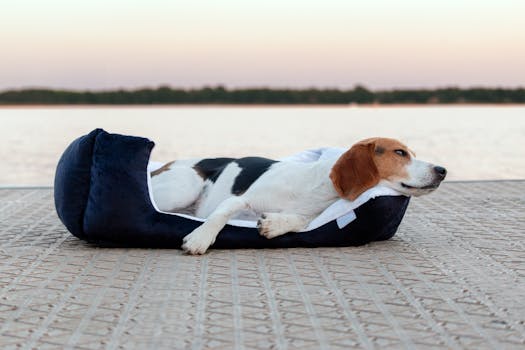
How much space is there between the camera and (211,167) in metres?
4.91

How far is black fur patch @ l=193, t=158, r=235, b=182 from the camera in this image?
4.84 m

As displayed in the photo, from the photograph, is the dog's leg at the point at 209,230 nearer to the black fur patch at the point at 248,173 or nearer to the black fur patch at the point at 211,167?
the black fur patch at the point at 248,173

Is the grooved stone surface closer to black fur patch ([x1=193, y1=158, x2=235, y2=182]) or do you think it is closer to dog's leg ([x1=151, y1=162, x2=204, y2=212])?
dog's leg ([x1=151, y1=162, x2=204, y2=212])

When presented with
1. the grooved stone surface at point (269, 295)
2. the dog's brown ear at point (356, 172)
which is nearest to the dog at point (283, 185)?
the dog's brown ear at point (356, 172)

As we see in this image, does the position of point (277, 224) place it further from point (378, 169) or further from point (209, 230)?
point (378, 169)

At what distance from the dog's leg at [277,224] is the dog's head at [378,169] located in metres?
0.29

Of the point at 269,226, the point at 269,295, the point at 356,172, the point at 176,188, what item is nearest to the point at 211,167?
the point at 176,188

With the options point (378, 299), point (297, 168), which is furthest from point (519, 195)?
point (378, 299)

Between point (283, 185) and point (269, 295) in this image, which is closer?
point (269, 295)

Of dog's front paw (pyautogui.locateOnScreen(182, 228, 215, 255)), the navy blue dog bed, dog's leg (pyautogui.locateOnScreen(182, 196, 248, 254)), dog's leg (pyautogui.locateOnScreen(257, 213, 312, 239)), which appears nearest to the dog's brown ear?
the navy blue dog bed

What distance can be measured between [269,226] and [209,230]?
0.32 meters

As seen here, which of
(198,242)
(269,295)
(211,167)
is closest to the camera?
(269,295)

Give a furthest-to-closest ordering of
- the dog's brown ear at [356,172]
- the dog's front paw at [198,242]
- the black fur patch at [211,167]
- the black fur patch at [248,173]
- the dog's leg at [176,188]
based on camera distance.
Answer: the black fur patch at [211,167], the dog's leg at [176,188], the black fur patch at [248,173], the dog's brown ear at [356,172], the dog's front paw at [198,242]

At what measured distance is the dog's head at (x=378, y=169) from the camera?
4.32 meters
